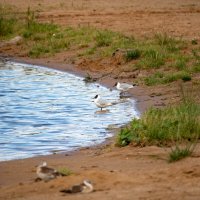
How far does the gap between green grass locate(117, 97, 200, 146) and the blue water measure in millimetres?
1250

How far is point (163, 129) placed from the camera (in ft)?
34.0

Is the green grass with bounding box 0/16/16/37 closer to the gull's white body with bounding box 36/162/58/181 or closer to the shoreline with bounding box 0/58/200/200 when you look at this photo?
the shoreline with bounding box 0/58/200/200

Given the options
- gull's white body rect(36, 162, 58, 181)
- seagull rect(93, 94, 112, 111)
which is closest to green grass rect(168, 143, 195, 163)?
gull's white body rect(36, 162, 58, 181)

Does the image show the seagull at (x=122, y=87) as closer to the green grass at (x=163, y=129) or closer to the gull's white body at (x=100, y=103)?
the gull's white body at (x=100, y=103)

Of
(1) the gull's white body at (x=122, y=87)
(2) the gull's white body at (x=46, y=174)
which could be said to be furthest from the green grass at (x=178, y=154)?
(1) the gull's white body at (x=122, y=87)

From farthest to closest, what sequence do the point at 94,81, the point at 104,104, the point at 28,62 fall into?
the point at 28,62, the point at 94,81, the point at 104,104

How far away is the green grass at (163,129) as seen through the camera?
10289 mm

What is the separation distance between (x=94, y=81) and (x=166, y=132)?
8.36 meters

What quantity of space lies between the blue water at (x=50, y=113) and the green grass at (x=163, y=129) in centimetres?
125

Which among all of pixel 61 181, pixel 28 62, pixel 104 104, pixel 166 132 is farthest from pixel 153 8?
pixel 61 181

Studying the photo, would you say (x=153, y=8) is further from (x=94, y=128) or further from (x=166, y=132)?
(x=166, y=132)

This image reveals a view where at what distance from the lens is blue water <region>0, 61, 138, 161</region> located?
11.9m

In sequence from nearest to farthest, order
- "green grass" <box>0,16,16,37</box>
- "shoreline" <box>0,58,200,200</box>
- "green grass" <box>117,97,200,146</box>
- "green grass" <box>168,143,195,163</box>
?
"shoreline" <box>0,58,200,200</box> → "green grass" <box>168,143,195,163</box> → "green grass" <box>117,97,200,146</box> → "green grass" <box>0,16,16,37</box>

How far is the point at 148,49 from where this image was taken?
19.6 meters
